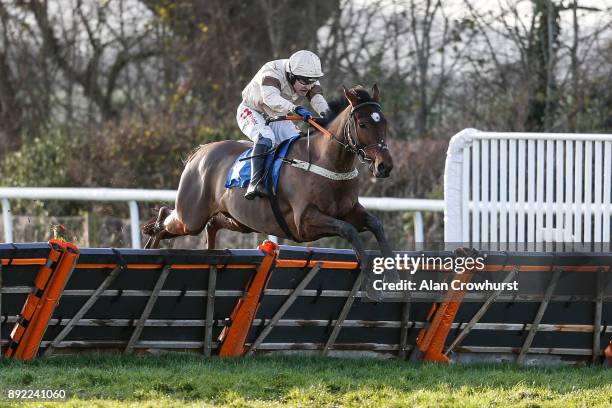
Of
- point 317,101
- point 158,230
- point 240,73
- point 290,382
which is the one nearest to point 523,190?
point 317,101

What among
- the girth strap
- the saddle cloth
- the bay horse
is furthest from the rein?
the saddle cloth

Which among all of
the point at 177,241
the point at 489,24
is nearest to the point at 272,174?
the point at 177,241

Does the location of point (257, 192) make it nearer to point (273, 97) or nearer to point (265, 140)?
point (265, 140)

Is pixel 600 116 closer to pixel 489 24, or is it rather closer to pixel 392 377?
pixel 489 24

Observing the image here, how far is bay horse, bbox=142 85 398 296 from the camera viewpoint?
23.2 feet

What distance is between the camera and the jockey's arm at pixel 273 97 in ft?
24.6

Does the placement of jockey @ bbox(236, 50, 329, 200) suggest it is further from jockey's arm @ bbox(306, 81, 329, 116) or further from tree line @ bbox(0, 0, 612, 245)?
tree line @ bbox(0, 0, 612, 245)

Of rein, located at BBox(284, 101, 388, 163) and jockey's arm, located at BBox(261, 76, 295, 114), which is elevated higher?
jockey's arm, located at BBox(261, 76, 295, 114)

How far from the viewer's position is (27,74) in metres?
17.7

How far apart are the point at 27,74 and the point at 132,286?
11129 mm

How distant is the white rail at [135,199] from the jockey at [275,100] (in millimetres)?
2129

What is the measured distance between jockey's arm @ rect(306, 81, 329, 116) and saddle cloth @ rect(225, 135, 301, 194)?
22 cm

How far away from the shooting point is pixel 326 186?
732cm

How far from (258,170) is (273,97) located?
48 cm
